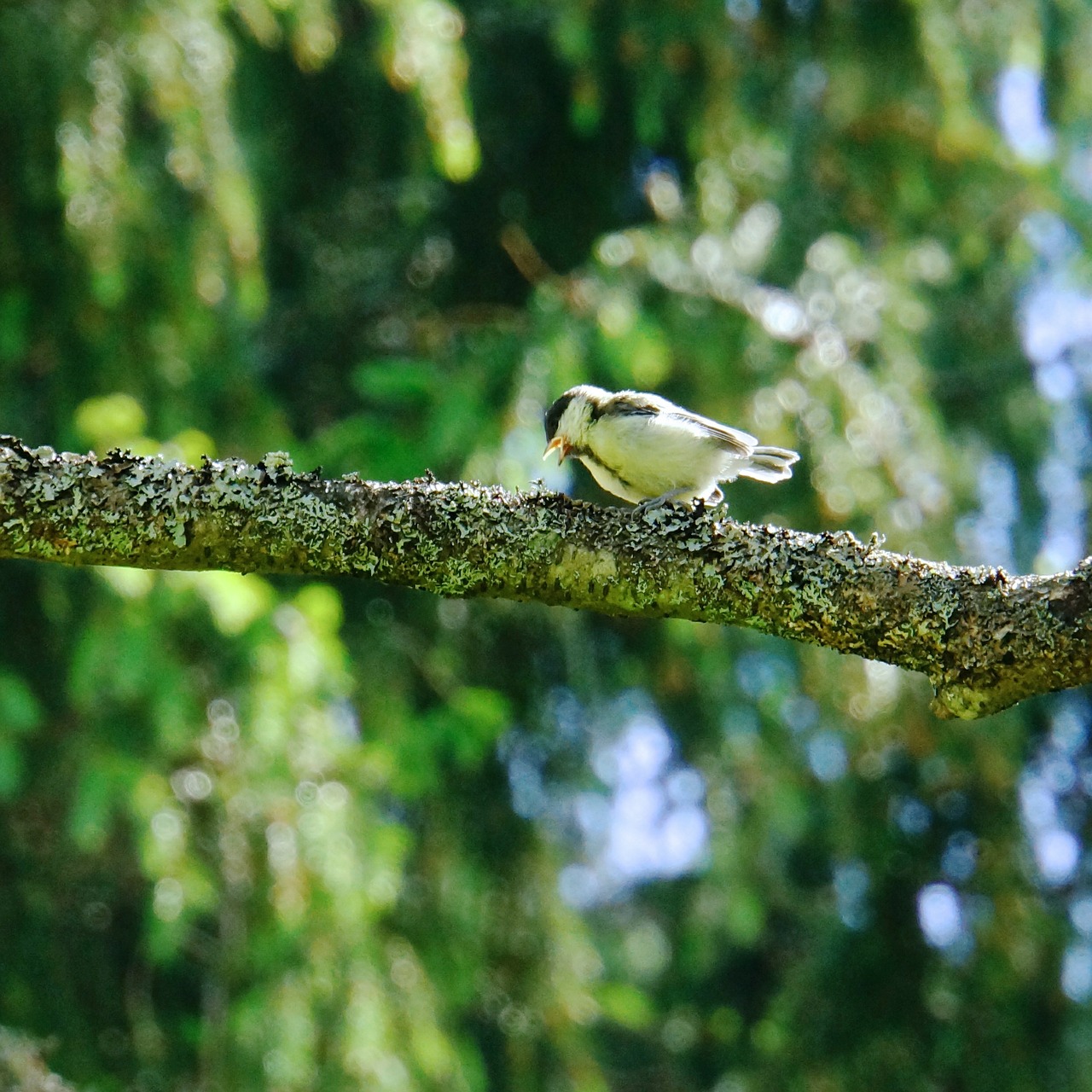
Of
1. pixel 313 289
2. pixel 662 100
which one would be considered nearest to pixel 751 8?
pixel 662 100

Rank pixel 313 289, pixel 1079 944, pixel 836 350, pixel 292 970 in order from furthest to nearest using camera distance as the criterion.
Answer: pixel 313 289 < pixel 1079 944 < pixel 836 350 < pixel 292 970

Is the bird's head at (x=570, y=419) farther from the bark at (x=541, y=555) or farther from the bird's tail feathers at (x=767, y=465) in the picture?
the bark at (x=541, y=555)

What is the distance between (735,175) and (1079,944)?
11.0 ft

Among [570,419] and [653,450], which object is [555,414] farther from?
[653,450]

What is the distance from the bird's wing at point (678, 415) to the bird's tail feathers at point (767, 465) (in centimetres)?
5

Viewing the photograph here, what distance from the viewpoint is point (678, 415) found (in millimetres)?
4051

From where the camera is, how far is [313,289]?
6383 millimetres

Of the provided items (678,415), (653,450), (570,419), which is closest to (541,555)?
(653,450)

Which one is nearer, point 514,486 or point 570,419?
point 514,486

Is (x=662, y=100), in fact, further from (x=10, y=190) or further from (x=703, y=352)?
(x=10, y=190)

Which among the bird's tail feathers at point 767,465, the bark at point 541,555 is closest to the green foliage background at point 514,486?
the bird's tail feathers at point 767,465

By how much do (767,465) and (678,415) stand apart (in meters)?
0.35

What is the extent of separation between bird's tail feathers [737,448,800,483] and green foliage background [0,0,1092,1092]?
2.35ft

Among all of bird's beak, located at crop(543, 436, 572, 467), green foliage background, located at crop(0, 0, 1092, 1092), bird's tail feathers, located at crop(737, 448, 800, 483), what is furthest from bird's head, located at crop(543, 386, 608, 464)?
bird's tail feathers, located at crop(737, 448, 800, 483)
